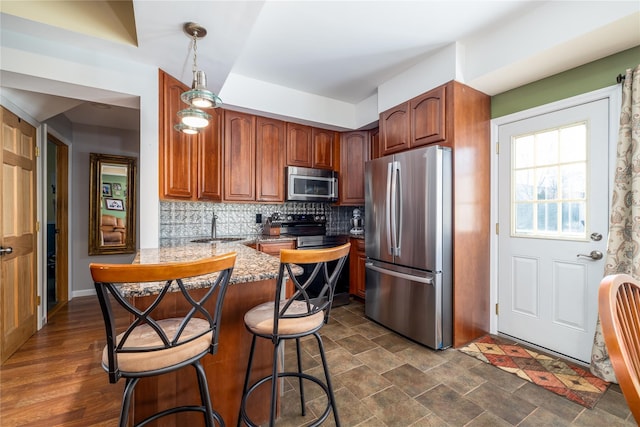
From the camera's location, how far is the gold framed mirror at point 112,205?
13.2 ft

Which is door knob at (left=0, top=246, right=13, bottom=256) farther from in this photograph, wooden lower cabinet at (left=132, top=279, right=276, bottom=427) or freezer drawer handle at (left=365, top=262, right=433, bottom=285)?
freezer drawer handle at (left=365, top=262, right=433, bottom=285)

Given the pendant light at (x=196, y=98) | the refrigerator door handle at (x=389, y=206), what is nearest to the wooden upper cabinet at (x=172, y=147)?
the pendant light at (x=196, y=98)

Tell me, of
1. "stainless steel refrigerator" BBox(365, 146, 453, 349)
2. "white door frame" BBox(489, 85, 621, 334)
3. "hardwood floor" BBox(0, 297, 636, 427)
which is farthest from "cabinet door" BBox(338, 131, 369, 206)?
"hardwood floor" BBox(0, 297, 636, 427)

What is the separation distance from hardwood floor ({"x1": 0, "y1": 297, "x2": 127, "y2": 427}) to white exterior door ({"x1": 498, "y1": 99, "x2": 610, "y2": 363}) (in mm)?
3230

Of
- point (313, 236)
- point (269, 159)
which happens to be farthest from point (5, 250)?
point (313, 236)

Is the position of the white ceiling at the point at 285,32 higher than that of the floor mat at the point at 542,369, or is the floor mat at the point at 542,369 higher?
the white ceiling at the point at 285,32

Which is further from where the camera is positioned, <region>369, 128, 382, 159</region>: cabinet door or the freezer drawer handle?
<region>369, 128, 382, 159</region>: cabinet door

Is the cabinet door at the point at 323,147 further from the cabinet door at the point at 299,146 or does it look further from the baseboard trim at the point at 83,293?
the baseboard trim at the point at 83,293

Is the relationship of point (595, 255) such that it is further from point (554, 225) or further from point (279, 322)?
point (279, 322)

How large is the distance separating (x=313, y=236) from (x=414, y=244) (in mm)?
1354

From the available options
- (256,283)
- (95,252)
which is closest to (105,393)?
(256,283)

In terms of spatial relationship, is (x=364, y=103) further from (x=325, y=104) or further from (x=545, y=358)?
(x=545, y=358)

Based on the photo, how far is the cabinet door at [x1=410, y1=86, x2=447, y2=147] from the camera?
254 centimetres

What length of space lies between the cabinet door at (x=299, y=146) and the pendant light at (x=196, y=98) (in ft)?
5.33
